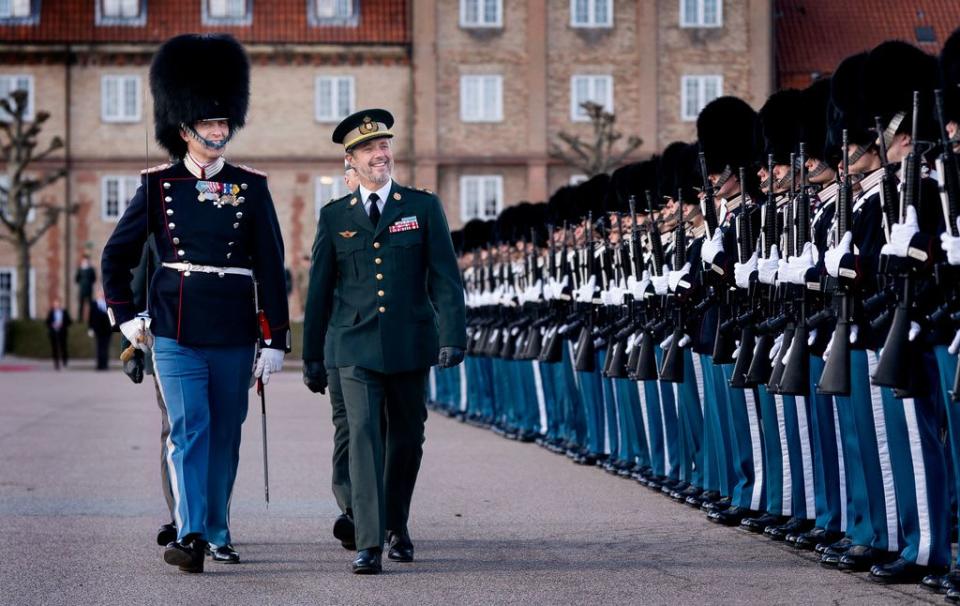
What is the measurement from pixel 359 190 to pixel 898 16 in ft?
175

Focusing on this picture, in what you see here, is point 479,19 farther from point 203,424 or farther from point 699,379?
point 203,424

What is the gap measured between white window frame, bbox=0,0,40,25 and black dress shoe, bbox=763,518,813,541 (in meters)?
48.9

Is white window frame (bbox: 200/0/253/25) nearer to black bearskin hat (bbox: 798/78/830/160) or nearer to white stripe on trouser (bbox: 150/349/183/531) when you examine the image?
black bearskin hat (bbox: 798/78/830/160)

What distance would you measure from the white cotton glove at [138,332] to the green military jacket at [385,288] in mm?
733

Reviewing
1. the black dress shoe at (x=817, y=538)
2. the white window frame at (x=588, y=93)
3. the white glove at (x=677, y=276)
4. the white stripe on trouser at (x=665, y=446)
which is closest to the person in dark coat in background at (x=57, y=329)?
the white window frame at (x=588, y=93)

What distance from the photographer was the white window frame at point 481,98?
5597cm

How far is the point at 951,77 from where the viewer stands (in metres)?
8.63

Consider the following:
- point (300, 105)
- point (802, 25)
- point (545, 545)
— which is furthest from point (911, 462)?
point (802, 25)

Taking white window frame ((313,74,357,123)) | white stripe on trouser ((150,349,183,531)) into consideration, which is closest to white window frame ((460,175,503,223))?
white window frame ((313,74,357,123))

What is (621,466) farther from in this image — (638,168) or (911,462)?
(911,462)

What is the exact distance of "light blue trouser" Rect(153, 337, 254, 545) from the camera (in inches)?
353

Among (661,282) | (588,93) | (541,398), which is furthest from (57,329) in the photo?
(661,282)

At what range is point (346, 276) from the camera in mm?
9438

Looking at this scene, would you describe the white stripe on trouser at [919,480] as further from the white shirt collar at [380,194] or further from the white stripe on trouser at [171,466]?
the white stripe on trouser at [171,466]
